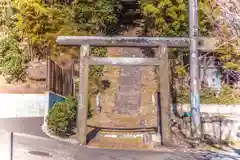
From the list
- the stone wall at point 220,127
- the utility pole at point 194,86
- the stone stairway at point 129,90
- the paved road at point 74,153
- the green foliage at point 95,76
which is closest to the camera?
the paved road at point 74,153

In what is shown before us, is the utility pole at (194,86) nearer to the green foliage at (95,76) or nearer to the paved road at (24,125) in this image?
the paved road at (24,125)

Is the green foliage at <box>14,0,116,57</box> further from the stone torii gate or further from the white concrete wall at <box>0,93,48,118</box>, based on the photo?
the stone torii gate

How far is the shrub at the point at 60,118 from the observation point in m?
11.0

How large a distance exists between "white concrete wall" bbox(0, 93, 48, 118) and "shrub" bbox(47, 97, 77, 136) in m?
1.67

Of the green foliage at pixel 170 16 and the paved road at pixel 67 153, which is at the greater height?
the green foliage at pixel 170 16

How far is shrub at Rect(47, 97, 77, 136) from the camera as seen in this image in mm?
10992

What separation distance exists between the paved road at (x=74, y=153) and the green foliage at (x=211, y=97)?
6506mm

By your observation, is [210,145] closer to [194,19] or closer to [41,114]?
[194,19]

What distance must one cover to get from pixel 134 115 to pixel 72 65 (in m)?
3.84

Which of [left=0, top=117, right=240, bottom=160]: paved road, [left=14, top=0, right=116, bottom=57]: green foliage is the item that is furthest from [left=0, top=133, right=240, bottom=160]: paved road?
[left=14, top=0, right=116, bottom=57]: green foliage

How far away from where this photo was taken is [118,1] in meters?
21.2

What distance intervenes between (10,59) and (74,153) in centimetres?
882

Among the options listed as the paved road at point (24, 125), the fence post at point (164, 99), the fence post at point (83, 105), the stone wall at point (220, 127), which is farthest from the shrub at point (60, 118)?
the stone wall at point (220, 127)

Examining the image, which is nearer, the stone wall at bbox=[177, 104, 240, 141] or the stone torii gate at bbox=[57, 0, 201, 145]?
the stone torii gate at bbox=[57, 0, 201, 145]
